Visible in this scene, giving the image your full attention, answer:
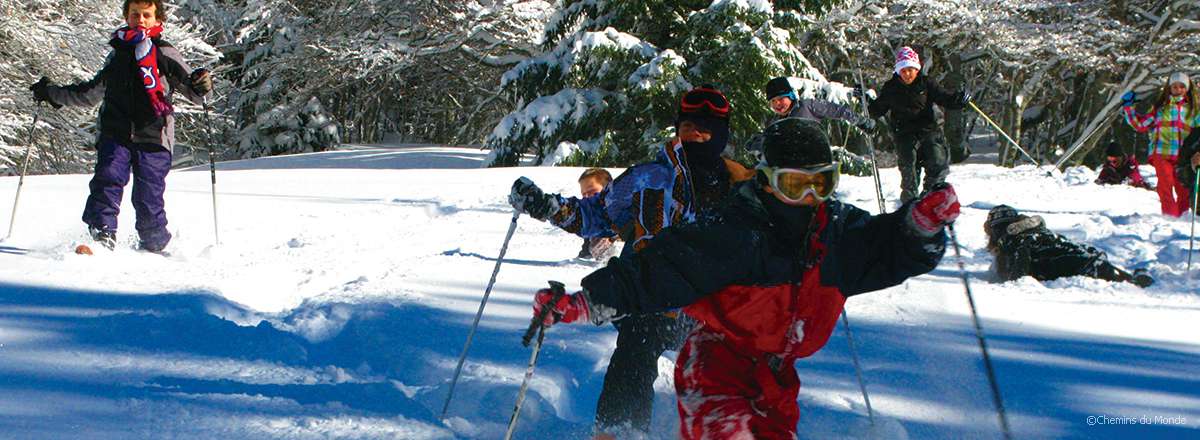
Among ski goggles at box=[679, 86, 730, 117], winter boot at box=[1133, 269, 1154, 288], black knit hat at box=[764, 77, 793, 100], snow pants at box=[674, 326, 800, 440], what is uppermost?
black knit hat at box=[764, 77, 793, 100]

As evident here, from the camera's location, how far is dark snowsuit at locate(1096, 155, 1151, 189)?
1524 cm

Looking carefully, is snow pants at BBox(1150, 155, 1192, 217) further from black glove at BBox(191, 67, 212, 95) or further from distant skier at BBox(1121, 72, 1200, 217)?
black glove at BBox(191, 67, 212, 95)

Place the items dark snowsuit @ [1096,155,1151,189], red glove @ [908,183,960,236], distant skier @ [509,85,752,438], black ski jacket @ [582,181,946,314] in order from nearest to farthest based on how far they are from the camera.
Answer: red glove @ [908,183,960,236]
black ski jacket @ [582,181,946,314]
distant skier @ [509,85,752,438]
dark snowsuit @ [1096,155,1151,189]

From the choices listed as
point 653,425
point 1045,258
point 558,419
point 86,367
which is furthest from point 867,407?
point 1045,258

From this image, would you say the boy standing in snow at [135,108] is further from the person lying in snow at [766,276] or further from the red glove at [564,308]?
the person lying in snow at [766,276]

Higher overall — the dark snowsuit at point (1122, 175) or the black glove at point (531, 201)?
the black glove at point (531, 201)

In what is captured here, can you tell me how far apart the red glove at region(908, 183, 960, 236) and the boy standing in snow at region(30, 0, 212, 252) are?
4.58m

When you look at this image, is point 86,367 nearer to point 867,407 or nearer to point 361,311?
point 361,311

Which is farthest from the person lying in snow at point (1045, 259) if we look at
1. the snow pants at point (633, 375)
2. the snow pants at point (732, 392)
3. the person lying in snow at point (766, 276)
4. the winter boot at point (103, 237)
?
the winter boot at point (103, 237)

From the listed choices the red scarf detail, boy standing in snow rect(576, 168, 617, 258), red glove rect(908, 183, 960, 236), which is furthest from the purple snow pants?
red glove rect(908, 183, 960, 236)

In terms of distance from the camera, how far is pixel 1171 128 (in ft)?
32.9

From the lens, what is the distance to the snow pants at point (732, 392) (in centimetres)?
246

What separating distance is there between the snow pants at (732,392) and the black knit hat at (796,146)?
50 centimetres

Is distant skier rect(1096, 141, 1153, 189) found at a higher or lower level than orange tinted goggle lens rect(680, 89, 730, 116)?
lower
